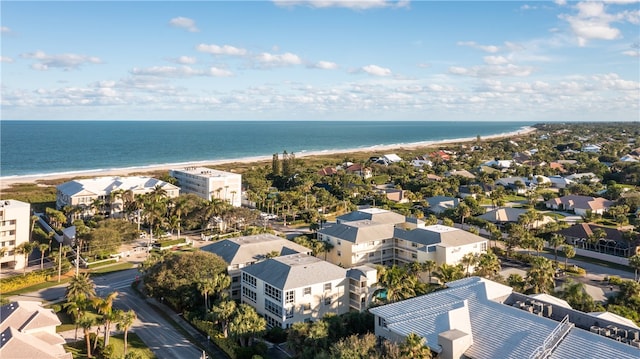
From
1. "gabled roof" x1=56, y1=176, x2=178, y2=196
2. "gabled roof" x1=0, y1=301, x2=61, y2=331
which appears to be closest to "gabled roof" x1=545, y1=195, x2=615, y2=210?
"gabled roof" x1=56, y1=176, x2=178, y2=196

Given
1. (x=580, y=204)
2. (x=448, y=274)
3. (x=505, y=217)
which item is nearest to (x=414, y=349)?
(x=448, y=274)

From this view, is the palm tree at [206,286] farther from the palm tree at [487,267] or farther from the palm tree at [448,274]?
the palm tree at [487,267]

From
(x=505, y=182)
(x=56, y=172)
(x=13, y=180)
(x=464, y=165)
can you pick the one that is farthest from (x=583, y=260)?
(x=56, y=172)

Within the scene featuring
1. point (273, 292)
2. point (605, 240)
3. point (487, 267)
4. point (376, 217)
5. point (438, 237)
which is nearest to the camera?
point (273, 292)

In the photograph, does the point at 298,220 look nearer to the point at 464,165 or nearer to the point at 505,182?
the point at 505,182

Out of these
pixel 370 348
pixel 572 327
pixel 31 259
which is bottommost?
pixel 31 259

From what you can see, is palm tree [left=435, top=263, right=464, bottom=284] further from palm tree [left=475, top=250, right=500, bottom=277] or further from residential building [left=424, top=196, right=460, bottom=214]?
residential building [left=424, top=196, right=460, bottom=214]

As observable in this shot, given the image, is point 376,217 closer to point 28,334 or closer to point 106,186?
point 28,334
